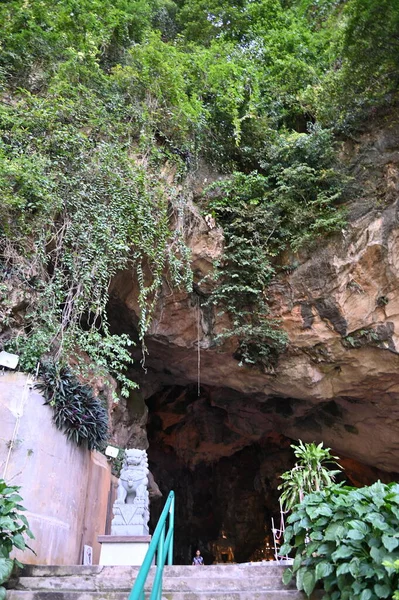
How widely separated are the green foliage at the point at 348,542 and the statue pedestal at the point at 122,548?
1.90 meters

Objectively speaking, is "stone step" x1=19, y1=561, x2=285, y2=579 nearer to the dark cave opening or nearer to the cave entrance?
the cave entrance

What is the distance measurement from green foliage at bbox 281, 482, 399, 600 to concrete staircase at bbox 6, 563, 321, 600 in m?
0.22

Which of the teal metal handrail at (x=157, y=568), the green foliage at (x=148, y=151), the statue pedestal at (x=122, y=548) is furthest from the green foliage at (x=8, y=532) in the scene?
the green foliage at (x=148, y=151)

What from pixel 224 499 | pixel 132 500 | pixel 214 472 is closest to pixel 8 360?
pixel 132 500

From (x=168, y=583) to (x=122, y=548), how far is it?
160 centimetres

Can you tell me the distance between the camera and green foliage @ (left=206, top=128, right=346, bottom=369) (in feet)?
21.9

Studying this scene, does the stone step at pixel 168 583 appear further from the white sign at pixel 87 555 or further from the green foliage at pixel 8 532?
the white sign at pixel 87 555

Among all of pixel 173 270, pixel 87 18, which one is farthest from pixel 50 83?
pixel 173 270

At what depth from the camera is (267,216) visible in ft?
22.2

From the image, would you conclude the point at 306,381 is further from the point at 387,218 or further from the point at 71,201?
the point at 71,201

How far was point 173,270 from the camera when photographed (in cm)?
624

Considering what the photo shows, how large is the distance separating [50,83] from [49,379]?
421 cm

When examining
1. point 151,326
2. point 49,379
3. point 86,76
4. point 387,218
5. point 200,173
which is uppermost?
point 86,76

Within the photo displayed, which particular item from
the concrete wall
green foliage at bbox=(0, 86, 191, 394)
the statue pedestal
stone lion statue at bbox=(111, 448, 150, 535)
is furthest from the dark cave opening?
the statue pedestal
